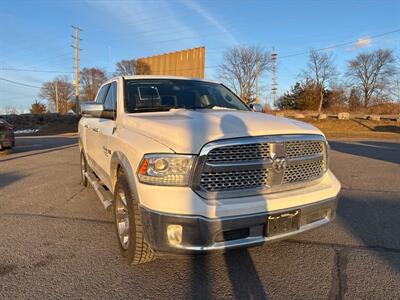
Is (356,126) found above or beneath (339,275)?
above

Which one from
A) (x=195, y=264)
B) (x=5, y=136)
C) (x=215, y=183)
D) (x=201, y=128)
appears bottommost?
(x=195, y=264)

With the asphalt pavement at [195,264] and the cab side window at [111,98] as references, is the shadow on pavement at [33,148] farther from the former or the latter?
the cab side window at [111,98]

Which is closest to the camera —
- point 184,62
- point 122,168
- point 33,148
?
point 122,168

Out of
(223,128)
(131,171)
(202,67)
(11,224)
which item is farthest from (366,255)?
(202,67)

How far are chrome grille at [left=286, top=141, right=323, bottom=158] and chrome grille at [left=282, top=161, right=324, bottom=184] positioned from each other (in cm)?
11

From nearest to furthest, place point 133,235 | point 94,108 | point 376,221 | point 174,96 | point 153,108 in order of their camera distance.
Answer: point 133,235 < point 153,108 < point 94,108 < point 174,96 < point 376,221

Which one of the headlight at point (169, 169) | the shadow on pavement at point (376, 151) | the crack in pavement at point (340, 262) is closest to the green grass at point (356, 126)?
the shadow on pavement at point (376, 151)

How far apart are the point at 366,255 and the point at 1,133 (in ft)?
41.1

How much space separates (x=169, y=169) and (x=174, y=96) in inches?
73.8

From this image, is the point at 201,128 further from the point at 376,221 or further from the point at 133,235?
the point at 376,221

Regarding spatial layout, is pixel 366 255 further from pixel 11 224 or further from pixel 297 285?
pixel 11 224

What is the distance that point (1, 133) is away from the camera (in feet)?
39.8

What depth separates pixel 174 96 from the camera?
14.4ft

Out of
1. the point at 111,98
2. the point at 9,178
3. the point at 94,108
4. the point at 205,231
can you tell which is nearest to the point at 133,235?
the point at 205,231
